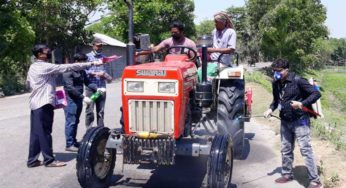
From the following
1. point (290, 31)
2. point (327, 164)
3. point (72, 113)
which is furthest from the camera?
point (290, 31)

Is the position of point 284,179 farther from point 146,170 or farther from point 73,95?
point 73,95

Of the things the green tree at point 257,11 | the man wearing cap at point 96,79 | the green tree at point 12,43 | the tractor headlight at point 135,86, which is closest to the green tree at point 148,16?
the green tree at point 257,11

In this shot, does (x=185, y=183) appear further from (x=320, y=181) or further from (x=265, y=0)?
(x=265, y=0)

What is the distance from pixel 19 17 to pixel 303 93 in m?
17.1

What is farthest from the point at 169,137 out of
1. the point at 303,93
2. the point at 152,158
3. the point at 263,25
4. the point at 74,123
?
the point at 263,25

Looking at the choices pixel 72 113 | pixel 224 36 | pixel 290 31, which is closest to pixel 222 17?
pixel 224 36

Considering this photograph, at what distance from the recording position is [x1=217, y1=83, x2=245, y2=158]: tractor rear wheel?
6.92 meters

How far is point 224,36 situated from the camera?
7410 mm

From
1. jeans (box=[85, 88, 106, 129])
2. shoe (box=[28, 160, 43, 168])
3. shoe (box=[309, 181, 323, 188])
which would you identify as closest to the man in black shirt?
jeans (box=[85, 88, 106, 129])

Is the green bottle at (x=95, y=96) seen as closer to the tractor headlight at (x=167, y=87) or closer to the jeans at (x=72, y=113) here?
the jeans at (x=72, y=113)

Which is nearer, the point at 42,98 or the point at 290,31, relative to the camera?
the point at 42,98

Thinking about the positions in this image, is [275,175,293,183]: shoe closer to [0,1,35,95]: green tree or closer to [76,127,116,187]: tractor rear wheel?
[76,127,116,187]: tractor rear wheel

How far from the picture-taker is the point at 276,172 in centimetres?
696

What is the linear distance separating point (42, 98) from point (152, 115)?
2129 millimetres
